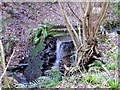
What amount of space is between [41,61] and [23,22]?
2.08 metres

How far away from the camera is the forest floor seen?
17.6ft

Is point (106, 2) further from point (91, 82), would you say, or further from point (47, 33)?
point (47, 33)

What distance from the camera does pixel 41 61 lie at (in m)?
5.21

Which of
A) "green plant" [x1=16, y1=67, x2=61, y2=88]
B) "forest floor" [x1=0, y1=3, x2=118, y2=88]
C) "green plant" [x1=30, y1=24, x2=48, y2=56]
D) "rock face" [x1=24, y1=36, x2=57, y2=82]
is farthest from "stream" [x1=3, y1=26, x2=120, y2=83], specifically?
"forest floor" [x1=0, y1=3, x2=118, y2=88]

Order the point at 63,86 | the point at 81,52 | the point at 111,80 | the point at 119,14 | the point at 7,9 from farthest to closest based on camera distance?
the point at 7,9, the point at 119,14, the point at 81,52, the point at 63,86, the point at 111,80

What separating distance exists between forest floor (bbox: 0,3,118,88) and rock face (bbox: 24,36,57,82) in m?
0.44

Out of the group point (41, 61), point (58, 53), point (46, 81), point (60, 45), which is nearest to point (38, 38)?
point (60, 45)

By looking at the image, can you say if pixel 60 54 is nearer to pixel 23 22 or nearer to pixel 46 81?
pixel 46 81

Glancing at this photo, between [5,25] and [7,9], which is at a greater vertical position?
[7,9]

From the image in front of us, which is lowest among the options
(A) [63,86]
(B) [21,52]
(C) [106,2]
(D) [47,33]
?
(A) [63,86]

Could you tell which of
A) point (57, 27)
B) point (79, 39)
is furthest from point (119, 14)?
point (79, 39)

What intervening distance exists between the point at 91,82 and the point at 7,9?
4520 millimetres

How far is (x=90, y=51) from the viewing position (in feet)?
14.3

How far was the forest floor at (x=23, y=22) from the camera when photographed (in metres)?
5.35
